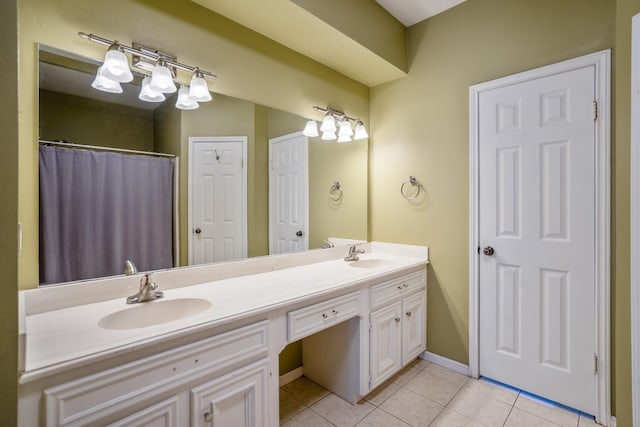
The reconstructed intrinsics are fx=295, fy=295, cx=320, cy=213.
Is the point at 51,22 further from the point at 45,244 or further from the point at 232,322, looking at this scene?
the point at 232,322

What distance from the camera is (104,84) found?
4.43 ft

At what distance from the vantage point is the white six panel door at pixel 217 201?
1.64 metres

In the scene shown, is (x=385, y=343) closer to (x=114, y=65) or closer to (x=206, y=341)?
(x=206, y=341)

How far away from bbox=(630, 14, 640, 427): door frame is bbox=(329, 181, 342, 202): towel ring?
1.73m

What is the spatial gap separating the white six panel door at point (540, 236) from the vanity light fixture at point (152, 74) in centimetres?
185

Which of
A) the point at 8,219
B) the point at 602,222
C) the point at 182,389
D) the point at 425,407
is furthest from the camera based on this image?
the point at 425,407

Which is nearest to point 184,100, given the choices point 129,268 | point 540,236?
point 129,268

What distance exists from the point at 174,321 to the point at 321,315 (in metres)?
0.71

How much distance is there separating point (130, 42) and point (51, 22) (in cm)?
28

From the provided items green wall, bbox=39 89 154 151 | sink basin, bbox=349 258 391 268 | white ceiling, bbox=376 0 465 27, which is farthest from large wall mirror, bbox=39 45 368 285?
white ceiling, bbox=376 0 465 27

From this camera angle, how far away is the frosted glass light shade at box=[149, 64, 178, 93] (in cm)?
141

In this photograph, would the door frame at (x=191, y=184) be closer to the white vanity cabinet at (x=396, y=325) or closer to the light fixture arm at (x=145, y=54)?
the light fixture arm at (x=145, y=54)

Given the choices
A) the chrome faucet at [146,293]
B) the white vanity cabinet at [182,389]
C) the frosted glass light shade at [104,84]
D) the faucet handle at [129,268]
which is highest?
the frosted glass light shade at [104,84]

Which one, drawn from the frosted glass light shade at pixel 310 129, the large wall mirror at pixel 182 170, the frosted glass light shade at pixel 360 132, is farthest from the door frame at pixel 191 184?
the frosted glass light shade at pixel 360 132
